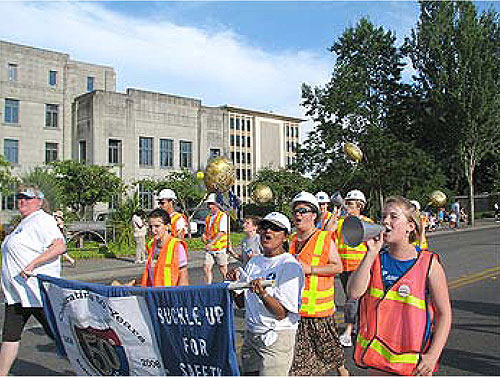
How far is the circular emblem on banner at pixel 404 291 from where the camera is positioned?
3030mm

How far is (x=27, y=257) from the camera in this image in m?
5.18

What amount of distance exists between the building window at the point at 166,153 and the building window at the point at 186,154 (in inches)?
46.2

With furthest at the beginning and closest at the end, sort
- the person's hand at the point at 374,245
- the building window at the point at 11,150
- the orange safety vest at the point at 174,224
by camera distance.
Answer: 1. the building window at the point at 11,150
2. the orange safety vest at the point at 174,224
3. the person's hand at the point at 374,245

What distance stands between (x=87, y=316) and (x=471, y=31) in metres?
33.8

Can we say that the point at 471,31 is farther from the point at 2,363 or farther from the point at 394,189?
the point at 2,363

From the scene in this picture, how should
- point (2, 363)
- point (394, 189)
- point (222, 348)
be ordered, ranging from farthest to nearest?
point (394, 189) → point (2, 363) → point (222, 348)

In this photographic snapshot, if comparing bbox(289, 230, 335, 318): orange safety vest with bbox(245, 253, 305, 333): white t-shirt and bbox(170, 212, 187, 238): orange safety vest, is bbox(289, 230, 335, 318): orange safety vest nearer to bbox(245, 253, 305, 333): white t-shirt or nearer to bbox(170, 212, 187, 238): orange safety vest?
bbox(245, 253, 305, 333): white t-shirt

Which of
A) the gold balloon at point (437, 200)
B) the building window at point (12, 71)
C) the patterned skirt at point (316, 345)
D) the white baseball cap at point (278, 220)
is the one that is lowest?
the patterned skirt at point (316, 345)

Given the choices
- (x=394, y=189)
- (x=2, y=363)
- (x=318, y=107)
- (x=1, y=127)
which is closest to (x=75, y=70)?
(x=1, y=127)

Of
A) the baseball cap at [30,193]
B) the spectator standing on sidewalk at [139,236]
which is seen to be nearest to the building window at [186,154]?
the spectator standing on sidewalk at [139,236]

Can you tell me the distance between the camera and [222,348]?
3367 millimetres

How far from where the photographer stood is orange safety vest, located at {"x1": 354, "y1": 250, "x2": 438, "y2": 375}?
9.85ft

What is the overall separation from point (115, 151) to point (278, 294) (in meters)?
44.9

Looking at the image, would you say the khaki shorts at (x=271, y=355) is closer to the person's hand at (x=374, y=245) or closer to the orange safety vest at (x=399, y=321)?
the orange safety vest at (x=399, y=321)
